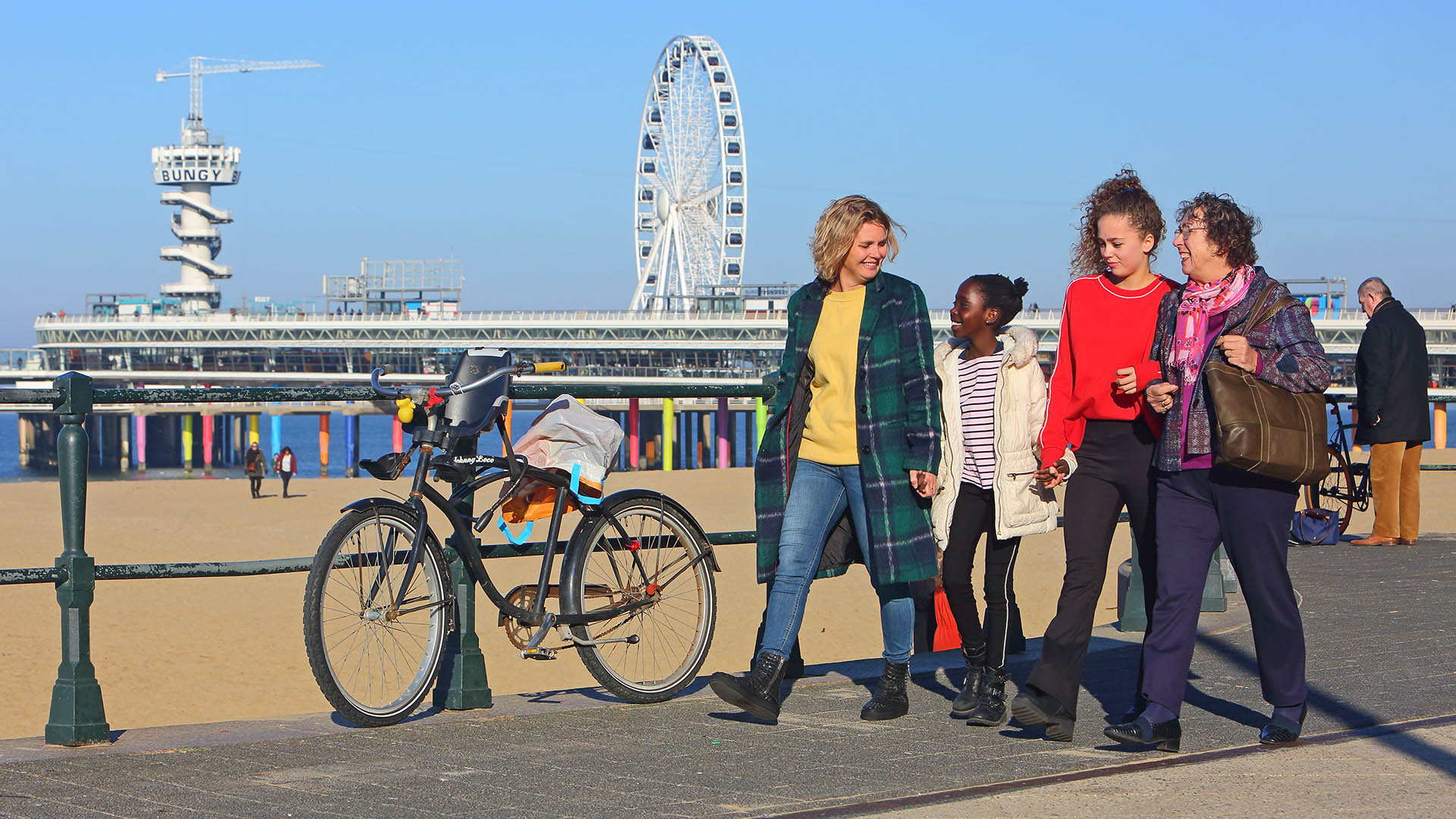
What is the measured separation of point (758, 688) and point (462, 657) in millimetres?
934

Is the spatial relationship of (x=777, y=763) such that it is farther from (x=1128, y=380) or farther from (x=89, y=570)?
(x=89, y=570)

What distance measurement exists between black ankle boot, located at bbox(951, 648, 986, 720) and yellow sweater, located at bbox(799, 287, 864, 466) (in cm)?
76

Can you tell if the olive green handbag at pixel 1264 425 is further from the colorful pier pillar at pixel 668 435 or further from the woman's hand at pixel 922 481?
the colorful pier pillar at pixel 668 435

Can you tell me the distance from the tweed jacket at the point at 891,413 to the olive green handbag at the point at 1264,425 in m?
0.83

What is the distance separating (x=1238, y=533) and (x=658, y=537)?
1.81 meters

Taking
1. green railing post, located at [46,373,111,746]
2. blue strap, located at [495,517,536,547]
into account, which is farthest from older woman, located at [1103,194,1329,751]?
green railing post, located at [46,373,111,746]

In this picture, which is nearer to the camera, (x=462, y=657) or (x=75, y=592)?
(x=75, y=592)

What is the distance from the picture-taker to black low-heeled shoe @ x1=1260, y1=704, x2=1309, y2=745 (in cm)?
392

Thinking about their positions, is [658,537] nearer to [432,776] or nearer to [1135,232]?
[432,776]

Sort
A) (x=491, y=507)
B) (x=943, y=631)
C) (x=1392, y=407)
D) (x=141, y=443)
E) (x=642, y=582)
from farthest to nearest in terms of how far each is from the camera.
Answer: (x=141, y=443) → (x=1392, y=407) → (x=943, y=631) → (x=642, y=582) → (x=491, y=507)

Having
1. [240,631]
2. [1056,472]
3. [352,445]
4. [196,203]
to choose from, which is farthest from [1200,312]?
[196,203]

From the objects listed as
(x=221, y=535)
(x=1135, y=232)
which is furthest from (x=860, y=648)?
(x=221, y=535)

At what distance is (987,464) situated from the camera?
14.7 ft

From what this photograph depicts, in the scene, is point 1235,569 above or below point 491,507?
below
